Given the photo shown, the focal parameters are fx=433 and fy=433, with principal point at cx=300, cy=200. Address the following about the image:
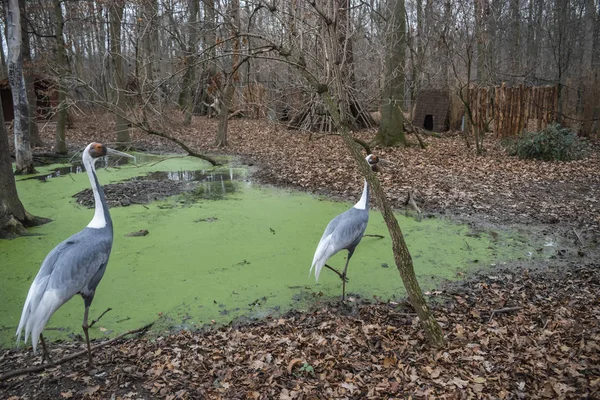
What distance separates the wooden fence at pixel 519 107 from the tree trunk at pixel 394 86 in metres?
2.68

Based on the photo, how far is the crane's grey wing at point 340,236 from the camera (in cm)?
438

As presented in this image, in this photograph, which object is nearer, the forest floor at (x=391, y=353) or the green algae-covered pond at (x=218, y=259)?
the forest floor at (x=391, y=353)

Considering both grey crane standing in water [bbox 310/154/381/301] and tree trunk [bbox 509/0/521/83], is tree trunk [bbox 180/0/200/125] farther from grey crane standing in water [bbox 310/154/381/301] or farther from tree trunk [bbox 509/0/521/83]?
tree trunk [bbox 509/0/521/83]

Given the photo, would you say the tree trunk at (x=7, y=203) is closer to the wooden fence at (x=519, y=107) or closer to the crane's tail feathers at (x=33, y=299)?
the crane's tail feathers at (x=33, y=299)

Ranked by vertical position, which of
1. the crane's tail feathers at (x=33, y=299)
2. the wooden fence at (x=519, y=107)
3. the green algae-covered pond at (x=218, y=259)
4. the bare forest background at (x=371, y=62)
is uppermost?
the bare forest background at (x=371, y=62)

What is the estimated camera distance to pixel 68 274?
3275mm

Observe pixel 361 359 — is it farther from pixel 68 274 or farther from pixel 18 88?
pixel 18 88

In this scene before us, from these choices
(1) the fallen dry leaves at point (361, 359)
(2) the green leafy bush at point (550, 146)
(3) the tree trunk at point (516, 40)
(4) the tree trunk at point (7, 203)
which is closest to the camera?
(1) the fallen dry leaves at point (361, 359)

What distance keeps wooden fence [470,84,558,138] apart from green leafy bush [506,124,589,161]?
7.43ft

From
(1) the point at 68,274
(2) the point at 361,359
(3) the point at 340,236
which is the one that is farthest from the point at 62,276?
(3) the point at 340,236

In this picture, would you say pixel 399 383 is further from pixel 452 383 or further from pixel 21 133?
pixel 21 133

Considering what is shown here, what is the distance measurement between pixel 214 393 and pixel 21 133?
8887 millimetres

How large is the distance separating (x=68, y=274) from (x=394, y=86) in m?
10.4

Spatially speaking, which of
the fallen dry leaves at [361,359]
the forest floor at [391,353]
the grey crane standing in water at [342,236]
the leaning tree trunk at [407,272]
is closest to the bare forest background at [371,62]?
the grey crane standing in water at [342,236]
